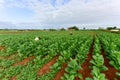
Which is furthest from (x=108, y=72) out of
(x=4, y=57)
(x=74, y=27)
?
(x=74, y=27)

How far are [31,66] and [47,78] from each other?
5.36 ft

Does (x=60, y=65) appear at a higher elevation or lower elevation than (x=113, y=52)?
lower

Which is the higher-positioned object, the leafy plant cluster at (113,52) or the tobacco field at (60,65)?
the leafy plant cluster at (113,52)

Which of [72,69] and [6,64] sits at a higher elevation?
[72,69]

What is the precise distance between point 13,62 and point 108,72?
4791 millimetres

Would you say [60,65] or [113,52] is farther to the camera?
[60,65]

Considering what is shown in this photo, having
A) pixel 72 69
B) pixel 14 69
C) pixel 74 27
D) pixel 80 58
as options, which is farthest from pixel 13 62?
pixel 74 27

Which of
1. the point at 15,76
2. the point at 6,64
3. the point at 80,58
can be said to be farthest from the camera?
the point at 6,64

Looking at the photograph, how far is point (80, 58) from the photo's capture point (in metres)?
6.75

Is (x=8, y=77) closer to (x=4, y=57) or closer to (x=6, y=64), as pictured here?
(x=6, y=64)

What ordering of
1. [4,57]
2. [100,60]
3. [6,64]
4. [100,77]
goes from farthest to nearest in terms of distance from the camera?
[4,57] → [6,64] → [100,60] → [100,77]

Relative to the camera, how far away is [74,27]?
2756 inches

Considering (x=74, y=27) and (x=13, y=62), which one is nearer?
(x=13, y=62)

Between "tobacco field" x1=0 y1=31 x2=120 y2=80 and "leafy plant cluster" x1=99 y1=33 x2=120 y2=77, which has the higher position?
"leafy plant cluster" x1=99 y1=33 x2=120 y2=77
